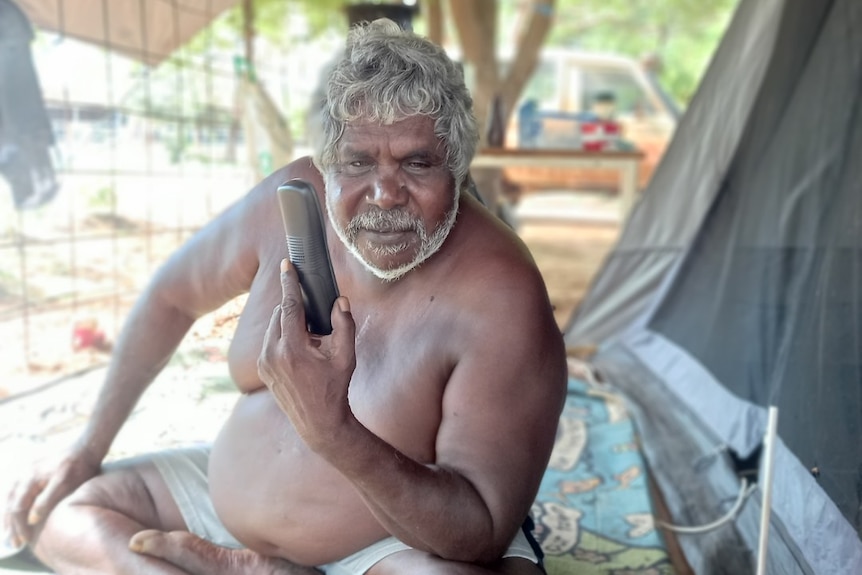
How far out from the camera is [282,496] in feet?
4.27

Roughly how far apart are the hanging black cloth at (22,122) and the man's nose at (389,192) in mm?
1475

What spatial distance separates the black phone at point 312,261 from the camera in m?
1.02

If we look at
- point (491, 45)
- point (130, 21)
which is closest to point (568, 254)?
point (491, 45)

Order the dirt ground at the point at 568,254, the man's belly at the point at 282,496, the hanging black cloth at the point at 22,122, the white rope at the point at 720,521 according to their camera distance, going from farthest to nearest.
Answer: the dirt ground at the point at 568,254 → the hanging black cloth at the point at 22,122 → the white rope at the point at 720,521 → the man's belly at the point at 282,496

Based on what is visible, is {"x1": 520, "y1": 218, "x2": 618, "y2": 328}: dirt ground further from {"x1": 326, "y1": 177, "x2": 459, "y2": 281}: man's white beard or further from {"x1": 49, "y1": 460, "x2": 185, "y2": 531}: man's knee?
{"x1": 326, "y1": 177, "x2": 459, "y2": 281}: man's white beard

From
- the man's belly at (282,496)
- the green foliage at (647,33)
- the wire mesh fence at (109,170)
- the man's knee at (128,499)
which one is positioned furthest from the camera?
the green foliage at (647,33)

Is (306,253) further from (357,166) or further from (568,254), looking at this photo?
(568,254)

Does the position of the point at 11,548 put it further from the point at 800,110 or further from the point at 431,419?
the point at 800,110

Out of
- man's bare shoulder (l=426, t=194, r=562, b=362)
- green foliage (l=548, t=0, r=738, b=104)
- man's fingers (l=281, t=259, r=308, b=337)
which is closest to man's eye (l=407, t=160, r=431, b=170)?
man's bare shoulder (l=426, t=194, r=562, b=362)

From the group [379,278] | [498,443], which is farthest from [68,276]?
[498,443]

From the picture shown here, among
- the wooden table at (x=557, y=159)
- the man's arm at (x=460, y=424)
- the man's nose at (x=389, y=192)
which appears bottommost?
the wooden table at (x=557, y=159)

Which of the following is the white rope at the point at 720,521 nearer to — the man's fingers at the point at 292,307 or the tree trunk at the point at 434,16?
the man's fingers at the point at 292,307

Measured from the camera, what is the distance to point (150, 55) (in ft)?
9.18

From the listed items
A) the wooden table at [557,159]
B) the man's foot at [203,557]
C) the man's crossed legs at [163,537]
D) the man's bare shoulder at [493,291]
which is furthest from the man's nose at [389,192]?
the wooden table at [557,159]
